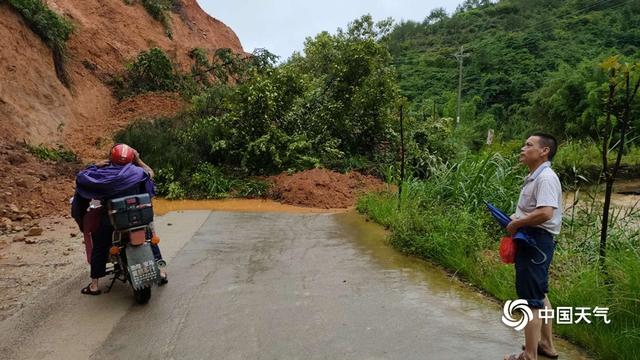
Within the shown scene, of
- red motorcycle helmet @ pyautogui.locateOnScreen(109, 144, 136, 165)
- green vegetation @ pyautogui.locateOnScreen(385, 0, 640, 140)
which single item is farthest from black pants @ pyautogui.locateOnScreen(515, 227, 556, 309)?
green vegetation @ pyautogui.locateOnScreen(385, 0, 640, 140)

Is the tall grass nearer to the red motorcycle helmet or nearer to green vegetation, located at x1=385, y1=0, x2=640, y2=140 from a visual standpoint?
the red motorcycle helmet

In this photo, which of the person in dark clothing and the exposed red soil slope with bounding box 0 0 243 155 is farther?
the exposed red soil slope with bounding box 0 0 243 155

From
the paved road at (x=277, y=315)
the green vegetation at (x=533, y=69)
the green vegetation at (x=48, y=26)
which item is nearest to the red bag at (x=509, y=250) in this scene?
the paved road at (x=277, y=315)

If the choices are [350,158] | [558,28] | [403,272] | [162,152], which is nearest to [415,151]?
[350,158]

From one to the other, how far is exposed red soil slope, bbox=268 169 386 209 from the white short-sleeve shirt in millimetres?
7450

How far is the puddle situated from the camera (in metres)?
10.3

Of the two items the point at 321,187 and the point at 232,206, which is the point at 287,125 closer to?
the point at 321,187

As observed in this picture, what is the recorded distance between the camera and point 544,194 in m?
3.22

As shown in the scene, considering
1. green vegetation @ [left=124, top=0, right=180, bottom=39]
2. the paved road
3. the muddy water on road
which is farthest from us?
green vegetation @ [left=124, top=0, right=180, bottom=39]

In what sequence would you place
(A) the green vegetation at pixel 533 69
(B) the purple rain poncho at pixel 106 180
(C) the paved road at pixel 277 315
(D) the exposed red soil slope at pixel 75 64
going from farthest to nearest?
1. (A) the green vegetation at pixel 533 69
2. (D) the exposed red soil slope at pixel 75 64
3. (B) the purple rain poncho at pixel 106 180
4. (C) the paved road at pixel 277 315

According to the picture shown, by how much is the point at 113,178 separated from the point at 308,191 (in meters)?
6.68

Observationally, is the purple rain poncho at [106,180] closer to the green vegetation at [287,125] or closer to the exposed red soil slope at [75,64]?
the green vegetation at [287,125]

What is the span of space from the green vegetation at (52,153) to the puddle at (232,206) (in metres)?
2.40

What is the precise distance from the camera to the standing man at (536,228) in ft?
10.7
